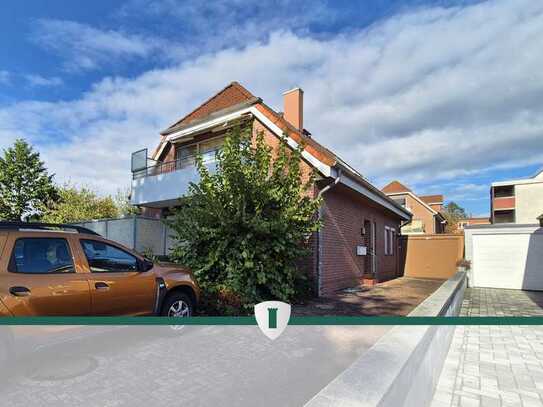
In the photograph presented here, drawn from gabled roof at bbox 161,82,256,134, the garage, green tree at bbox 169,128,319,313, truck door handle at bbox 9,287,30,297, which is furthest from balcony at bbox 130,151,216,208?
the garage

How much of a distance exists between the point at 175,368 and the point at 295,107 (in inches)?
365

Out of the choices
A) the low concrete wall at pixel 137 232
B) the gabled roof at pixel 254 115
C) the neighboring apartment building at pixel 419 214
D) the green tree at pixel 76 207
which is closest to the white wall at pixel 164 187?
the low concrete wall at pixel 137 232

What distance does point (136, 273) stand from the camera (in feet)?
14.9

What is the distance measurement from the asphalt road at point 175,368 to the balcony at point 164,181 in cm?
672

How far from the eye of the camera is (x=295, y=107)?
36.9 ft

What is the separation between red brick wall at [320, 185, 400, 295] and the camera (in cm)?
915

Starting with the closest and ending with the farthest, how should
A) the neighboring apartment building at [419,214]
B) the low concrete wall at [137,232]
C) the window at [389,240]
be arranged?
the low concrete wall at [137,232] < the window at [389,240] < the neighboring apartment building at [419,214]

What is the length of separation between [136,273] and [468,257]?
14610mm

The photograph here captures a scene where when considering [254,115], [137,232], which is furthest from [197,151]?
[137,232]

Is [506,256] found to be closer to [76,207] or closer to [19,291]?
[19,291]

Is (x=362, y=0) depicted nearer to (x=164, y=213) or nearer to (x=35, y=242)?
(x=35, y=242)

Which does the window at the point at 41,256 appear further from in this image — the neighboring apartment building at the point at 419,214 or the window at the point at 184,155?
the neighboring apartment building at the point at 419,214

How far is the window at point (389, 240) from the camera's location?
1576 cm

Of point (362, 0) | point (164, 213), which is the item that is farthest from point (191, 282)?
point (164, 213)
